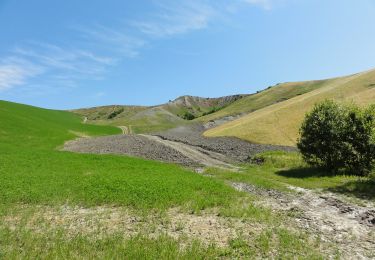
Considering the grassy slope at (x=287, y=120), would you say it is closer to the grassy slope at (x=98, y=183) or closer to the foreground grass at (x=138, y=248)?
the grassy slope at (x=98, y=183)

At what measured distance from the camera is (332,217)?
22562mm

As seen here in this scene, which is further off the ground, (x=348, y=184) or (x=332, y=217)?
(x=332, y=217)

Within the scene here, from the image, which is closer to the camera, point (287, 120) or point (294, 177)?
point (294, 177)

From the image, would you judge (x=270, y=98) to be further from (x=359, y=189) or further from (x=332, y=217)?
(x=332, y=217)

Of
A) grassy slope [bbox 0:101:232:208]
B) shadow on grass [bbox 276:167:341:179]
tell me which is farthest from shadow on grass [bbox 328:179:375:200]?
grassy slope [bbox 0:101:232:208]

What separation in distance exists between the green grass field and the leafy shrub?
1637cm

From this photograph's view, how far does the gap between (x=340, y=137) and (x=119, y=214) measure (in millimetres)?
Answer: 28367

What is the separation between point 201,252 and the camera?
16.4 meters

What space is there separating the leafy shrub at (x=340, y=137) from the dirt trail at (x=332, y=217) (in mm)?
11894

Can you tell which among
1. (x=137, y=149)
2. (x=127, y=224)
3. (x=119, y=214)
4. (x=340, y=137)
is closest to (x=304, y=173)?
(x=340, y=137)

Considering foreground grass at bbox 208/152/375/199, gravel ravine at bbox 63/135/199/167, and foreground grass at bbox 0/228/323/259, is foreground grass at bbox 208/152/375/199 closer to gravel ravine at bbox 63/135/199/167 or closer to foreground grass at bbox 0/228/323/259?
gravel ravine at bbox 63/135/199/167

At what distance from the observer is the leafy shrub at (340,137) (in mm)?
39941

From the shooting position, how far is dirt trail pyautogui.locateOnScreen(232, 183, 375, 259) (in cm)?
1790

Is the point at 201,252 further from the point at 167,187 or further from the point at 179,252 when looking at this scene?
the point at 167,187
